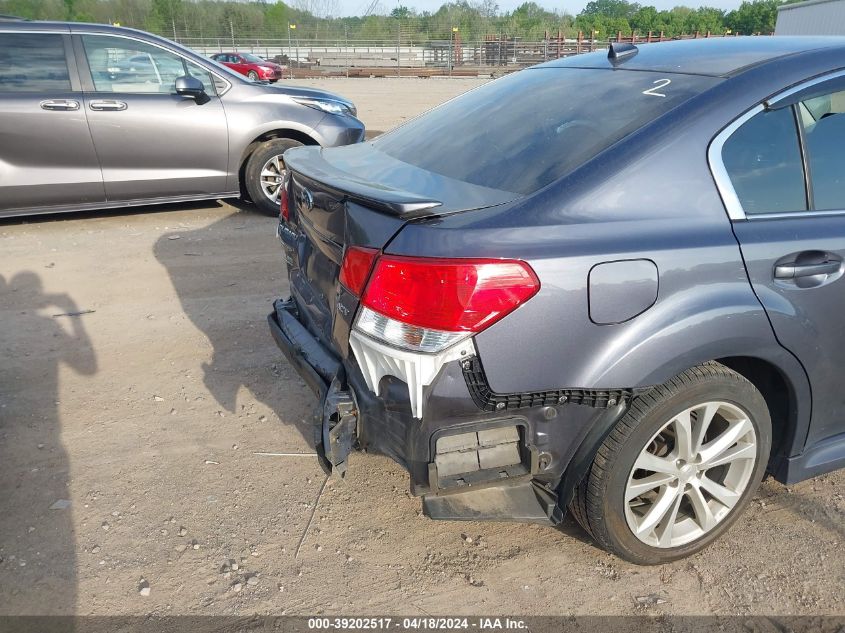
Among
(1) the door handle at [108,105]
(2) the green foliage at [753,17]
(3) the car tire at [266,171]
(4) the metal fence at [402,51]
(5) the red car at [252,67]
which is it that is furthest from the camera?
(2) the green foliage at [753,17]

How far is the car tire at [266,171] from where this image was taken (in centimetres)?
684

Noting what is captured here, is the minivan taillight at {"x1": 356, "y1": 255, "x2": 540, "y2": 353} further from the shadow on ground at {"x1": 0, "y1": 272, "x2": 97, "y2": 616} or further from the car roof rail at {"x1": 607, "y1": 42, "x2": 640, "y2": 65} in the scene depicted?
the shadow on ground at {"x1": 0, "y1": 272, "x2": 97, "y2": 616}

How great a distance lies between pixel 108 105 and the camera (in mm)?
6250

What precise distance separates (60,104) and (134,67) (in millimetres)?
781

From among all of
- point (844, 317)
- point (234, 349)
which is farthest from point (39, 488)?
point (844, 317)

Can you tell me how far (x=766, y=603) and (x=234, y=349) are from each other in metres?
3.07

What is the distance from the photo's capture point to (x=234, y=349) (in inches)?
163

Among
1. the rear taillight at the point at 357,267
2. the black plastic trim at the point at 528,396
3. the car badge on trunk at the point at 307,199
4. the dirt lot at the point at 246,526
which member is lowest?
the dirt lot at the point at 246,526

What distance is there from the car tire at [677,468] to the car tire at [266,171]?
5368mm

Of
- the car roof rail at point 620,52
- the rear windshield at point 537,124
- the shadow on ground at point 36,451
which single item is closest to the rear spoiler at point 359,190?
the rear windshield at point 537,124

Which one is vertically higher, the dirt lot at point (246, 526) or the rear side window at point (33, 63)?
the rear side window at point (33, 63)

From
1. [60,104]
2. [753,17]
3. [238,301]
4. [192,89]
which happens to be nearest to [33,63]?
[60,104]

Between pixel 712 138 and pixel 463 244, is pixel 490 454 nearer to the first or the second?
pixel 463 244

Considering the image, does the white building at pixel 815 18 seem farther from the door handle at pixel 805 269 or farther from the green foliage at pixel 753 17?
the green foliage at pixel 753 17
